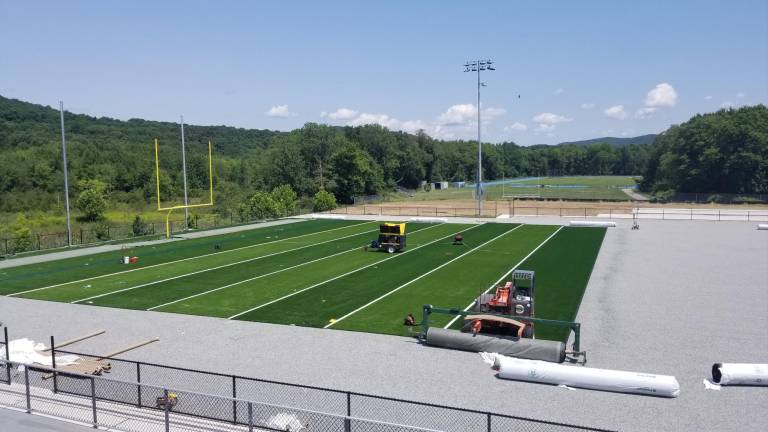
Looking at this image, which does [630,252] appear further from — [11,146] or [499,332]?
[11,146]

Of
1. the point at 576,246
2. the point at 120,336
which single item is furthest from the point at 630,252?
the point at 120,336

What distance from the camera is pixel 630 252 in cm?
3706

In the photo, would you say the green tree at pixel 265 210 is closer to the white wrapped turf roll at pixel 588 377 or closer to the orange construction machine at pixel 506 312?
the orange construction machine at pixel 506 312

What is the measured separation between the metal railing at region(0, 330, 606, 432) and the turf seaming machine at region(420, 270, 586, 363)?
165 inches

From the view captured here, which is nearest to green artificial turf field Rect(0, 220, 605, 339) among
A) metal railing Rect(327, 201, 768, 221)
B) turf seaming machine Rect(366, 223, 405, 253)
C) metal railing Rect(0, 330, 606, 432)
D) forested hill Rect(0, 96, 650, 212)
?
turf seaming machine Rect(366, 223, 405, 253)

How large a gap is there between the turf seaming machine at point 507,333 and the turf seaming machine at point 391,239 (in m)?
16.3

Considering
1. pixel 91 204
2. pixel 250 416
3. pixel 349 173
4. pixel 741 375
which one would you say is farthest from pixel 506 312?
pixel 349 173

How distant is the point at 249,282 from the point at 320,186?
2699 inches

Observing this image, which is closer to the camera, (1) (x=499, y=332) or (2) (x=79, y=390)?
(2) (x=79, y=390)

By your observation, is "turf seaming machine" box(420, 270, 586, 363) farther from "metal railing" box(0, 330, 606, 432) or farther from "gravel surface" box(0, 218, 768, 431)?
"metal railing" box(0, 330, 606, 432)

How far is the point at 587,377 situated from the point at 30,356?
14.5 meters

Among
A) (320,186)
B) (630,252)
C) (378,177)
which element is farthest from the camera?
(378,177)

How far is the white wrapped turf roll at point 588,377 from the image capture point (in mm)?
13922

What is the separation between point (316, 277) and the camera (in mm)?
28938
